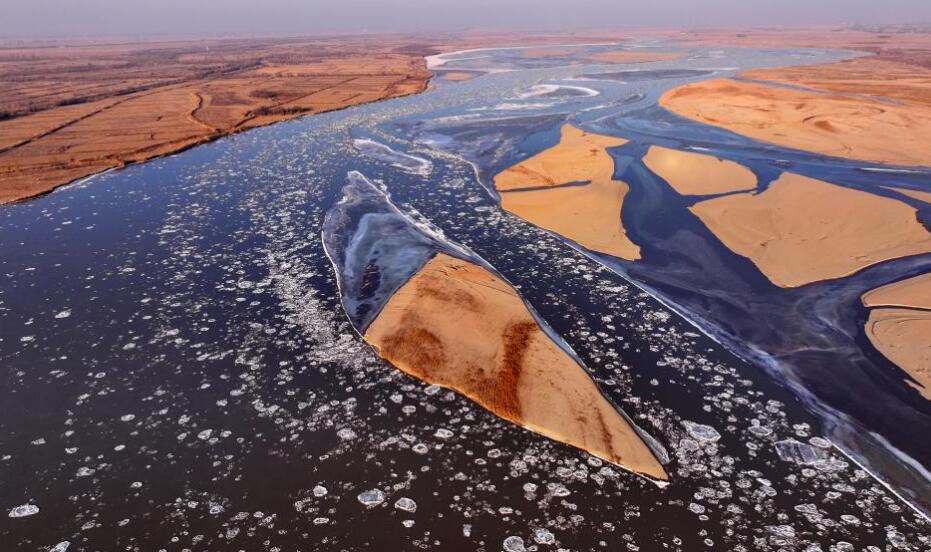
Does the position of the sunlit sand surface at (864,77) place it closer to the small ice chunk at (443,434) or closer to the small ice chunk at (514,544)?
the small ice chunk at (443,434)

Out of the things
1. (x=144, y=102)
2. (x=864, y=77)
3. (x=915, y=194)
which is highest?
(x=864, y=77)

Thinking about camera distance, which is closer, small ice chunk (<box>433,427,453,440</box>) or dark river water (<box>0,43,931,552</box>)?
dark river water (<box>0,43,931,552</box>)

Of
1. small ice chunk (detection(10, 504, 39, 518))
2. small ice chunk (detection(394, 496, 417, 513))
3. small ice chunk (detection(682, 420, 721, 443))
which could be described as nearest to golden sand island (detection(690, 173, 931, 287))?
small ice chunk (detection(682, 420, 721, 443))

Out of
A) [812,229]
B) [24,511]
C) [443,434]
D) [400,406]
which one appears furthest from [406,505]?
[812,229]

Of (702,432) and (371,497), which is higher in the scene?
(702,432)

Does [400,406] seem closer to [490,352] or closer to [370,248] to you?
[490,352]

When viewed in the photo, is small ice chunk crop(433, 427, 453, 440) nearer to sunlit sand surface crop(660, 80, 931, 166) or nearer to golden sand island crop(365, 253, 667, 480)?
golden sand island crop(365, 253, 667, 480)

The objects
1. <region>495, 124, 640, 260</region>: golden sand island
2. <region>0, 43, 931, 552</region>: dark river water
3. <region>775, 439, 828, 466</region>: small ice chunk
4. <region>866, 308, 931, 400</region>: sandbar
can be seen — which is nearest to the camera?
<region>0, 43, 931, 552</region>: dark river water
